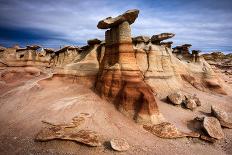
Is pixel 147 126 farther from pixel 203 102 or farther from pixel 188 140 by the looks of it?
pixel 203 102

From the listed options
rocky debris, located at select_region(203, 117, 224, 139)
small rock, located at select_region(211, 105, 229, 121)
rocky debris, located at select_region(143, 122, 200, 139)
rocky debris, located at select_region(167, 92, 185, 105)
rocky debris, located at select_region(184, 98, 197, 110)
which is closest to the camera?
rocky debris, located at select_region(143, 122, 200, 139)

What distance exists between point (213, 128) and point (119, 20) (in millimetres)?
8337

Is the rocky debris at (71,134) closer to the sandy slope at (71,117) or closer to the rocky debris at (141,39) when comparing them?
the sandy slope at (71,117)

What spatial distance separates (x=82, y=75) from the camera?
1565 cm

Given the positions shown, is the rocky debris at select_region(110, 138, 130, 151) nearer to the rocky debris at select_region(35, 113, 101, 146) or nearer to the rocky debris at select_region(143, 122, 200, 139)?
the rocky debris at select_region(35, 113, 101, 146)

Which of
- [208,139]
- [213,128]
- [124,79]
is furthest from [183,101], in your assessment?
[124,79]

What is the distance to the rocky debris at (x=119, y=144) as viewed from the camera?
Result: 28.5ft

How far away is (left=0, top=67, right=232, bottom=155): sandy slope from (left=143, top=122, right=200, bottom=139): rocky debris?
250mm

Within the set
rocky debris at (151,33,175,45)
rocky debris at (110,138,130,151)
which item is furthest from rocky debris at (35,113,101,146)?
rocky debris at (151,33,175,45)

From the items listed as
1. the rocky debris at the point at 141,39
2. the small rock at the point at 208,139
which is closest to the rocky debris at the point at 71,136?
the small rock at the point at 208,139

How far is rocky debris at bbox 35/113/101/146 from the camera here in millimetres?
8977

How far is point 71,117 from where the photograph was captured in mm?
10688

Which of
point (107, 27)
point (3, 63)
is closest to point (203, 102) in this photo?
point (107, 27)

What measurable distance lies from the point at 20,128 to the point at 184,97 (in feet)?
37.1
